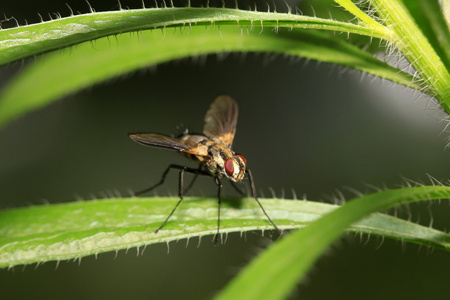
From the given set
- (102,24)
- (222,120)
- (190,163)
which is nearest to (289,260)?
(102,24)

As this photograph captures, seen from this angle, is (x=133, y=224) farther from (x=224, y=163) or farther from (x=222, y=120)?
(x=222, y=120)

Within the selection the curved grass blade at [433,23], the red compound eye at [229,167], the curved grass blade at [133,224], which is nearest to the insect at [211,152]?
the red compound eye at [229,167]

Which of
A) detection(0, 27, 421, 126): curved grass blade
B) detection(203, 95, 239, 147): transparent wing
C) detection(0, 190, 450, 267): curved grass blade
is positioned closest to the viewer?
detection(0, 190, 450, 267): curved grass blade

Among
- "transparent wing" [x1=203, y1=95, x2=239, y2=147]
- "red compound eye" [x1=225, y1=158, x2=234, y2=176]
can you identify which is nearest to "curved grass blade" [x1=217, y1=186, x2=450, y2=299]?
"red compound eye" [x1=225, y1=158, x2=234, y2=176]

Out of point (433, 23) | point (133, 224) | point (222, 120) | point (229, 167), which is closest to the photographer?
point (433, 23)

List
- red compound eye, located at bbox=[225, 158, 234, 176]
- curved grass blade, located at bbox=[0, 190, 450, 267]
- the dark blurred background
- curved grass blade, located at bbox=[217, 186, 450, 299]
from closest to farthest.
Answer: curved grass blade, located at bbox=[217, 186, 450, 299], curved grass blade, located at bbox=[0, 190, 450, 267], red compound eye, located at bbox=[225, 158, 234, 176], the dark blurred background

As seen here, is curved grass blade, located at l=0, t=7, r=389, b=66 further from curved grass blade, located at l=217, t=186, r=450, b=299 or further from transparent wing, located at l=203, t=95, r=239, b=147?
transparent wing, located at l=203, t=95, r=239, b=147

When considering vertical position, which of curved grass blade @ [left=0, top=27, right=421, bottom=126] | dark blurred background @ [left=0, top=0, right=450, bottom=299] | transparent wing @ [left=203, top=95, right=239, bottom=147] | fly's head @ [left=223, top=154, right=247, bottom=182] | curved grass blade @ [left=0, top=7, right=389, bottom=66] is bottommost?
dark blurred background @ [left=0, top=0, right=450, bottom=299]
